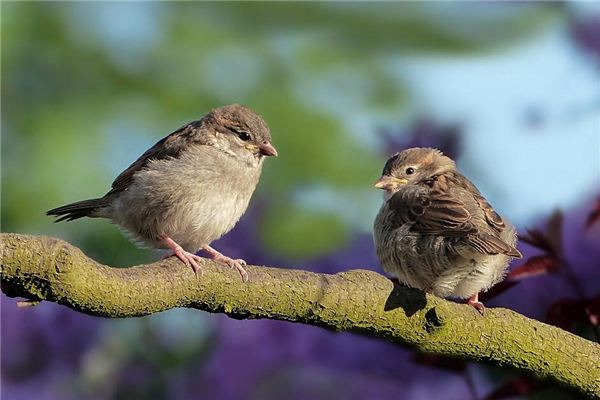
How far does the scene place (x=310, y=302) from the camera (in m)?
2.02

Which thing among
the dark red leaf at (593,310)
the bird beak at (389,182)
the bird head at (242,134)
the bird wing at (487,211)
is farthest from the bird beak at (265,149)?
the dark red leaf at (593,310)

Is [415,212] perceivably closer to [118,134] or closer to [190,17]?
[118,134]

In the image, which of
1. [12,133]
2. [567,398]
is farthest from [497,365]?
[12,133]

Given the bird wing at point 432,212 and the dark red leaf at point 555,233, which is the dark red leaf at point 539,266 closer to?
the dark red leaf at point 555,233

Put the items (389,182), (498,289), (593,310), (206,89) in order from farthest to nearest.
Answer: (206,89) → (389,182) → (498,289) → (593,310)

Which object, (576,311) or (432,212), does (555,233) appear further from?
(432,212)

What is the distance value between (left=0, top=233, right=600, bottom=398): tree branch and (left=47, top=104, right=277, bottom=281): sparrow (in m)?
0.83

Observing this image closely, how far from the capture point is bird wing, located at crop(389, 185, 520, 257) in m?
2.54

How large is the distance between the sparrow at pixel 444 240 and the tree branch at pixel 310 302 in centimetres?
30

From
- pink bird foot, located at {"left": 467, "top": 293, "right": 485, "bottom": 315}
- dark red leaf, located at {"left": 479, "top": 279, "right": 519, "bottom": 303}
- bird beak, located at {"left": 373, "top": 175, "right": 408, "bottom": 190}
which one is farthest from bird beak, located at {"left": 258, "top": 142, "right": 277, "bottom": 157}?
dark red leaf, located at {"left": 479, "top": 279, "right": 519, "bottom": 303}

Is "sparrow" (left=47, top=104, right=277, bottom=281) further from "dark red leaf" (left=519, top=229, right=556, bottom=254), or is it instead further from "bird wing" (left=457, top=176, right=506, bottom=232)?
"dark red leaf" (left=519, top=229, right=556, bottom=254)

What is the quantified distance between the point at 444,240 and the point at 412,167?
494 mm

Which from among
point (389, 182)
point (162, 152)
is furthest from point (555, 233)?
point (162, 152)

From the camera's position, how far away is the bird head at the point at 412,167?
120 inches
